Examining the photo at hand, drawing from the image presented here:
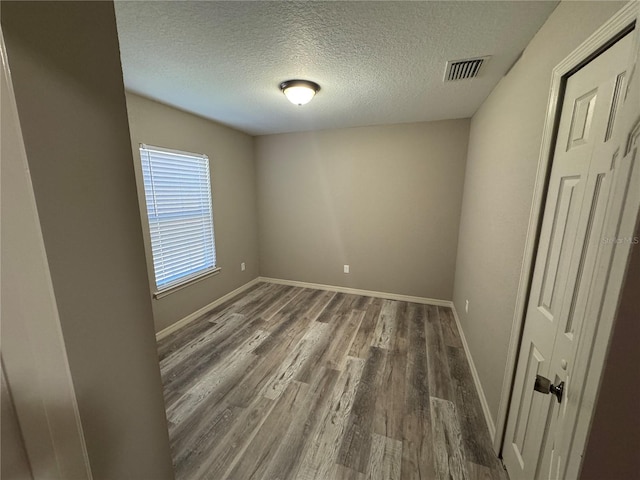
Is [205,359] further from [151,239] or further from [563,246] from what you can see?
[563,246]

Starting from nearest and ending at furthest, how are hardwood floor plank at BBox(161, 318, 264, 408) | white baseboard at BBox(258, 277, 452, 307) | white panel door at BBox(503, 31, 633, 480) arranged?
white panel door at BBox(503, 31, 633, 480)
hardwood floor plank at BBox(161, 318, 264, 408)
white baseboard at BBox(258, 277, 452, 307)

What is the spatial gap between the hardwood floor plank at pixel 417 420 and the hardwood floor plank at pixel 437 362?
0.16 feet

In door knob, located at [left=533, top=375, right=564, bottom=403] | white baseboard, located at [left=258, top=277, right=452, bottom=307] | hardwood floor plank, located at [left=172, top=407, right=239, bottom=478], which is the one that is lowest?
hardwood floor plank, located at [left=172, top=407, right=239, bottom=478]

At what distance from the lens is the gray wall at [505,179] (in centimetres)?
116

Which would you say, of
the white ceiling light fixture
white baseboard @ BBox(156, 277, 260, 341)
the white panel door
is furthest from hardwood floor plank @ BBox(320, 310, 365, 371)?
the white ceiling light fixture

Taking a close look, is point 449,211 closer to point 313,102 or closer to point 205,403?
point 313,102

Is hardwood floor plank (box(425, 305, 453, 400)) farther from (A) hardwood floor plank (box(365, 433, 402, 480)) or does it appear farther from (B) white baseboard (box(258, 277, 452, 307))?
(A) hardwood floor plank (box(365, 433, 402, 480))

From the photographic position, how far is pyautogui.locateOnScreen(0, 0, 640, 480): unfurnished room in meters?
0.47

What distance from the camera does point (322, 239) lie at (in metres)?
3.94

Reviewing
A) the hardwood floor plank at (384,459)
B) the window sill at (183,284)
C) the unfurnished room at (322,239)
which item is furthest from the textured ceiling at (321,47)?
the hardwood floor plank at (384,459)

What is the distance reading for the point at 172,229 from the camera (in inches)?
110

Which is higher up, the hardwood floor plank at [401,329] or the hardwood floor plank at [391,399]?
the hardwood floor plank at [401,329]

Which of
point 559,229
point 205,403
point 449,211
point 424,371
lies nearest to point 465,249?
point 449,211

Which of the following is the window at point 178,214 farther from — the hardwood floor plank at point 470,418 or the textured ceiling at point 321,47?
the hardwood floor plank at point 470,418
